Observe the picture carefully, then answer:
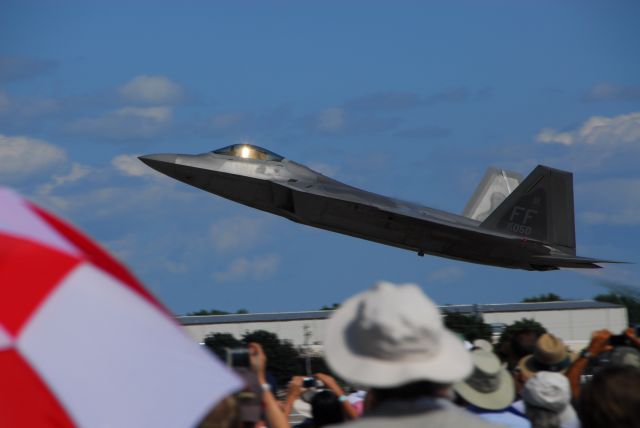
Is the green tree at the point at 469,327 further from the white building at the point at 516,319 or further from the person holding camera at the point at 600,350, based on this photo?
the white building at the point at 516,319

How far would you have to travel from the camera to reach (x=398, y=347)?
3.29 meters

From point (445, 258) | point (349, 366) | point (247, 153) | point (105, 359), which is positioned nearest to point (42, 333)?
point (105, 359)

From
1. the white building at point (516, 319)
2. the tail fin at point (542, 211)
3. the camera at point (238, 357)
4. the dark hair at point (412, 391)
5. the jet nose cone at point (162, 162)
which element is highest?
the jet nose cone at point (162, 162)

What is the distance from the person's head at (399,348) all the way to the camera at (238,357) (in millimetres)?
1045

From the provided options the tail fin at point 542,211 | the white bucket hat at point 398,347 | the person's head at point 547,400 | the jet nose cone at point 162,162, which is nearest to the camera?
the white bucket hat at point 398,347

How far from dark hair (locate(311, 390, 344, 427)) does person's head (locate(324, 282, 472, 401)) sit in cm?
217

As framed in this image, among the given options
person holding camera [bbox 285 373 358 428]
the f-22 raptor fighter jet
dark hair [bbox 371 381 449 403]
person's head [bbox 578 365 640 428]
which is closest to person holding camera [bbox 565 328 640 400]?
person holding camera [bbox 285 373 358 428]

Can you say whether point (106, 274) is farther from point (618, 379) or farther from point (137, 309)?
point (618, 379)

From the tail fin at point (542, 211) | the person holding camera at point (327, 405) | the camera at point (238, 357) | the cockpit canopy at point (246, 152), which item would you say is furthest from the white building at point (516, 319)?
the camera at point (238, 357)

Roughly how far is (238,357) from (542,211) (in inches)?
988

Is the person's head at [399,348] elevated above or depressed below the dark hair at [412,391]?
above

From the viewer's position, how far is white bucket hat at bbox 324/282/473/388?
3.27 meters

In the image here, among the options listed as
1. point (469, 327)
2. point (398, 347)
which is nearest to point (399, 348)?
point (398, 347)

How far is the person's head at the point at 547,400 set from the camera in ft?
16.9
